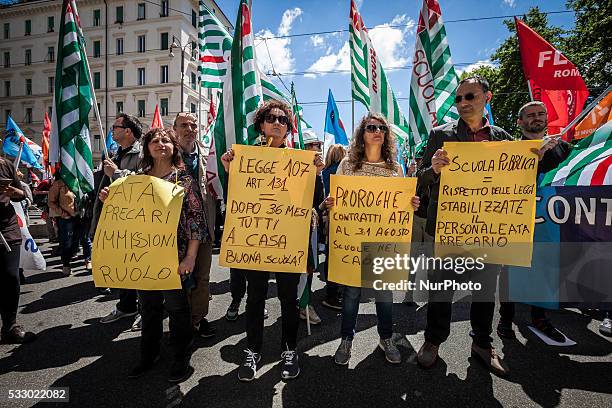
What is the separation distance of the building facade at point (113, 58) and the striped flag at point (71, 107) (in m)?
31.4

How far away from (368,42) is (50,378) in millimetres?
5361

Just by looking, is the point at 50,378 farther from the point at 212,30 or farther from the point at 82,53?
Answer: the point at 212,30

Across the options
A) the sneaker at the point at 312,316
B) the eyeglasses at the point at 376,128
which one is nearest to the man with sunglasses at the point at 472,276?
the eyeglasses at the point at 376,128

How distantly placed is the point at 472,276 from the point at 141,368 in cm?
275

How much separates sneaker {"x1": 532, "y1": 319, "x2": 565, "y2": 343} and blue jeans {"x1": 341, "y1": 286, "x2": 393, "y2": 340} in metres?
1.73

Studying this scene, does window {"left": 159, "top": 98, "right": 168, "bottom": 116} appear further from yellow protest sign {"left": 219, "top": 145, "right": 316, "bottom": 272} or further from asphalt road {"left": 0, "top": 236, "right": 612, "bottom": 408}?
yellow protest sign {"left": 219, "top": 145, "right": 316, "bottom": 272}

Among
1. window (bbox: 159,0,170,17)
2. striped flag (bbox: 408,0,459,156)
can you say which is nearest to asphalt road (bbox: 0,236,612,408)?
striped flag (bbox: 408,0,459,156)

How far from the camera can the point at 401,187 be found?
2527 millimetres

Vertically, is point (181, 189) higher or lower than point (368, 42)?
lower

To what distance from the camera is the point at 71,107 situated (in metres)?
2.98

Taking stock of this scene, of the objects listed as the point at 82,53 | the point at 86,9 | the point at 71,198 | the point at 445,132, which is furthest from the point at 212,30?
the point at 86,9

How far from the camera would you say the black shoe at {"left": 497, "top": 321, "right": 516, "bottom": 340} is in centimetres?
312

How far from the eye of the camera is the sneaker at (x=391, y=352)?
266 centimetres

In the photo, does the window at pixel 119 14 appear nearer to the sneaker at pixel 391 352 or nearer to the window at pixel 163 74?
the window at pixel 163 74
